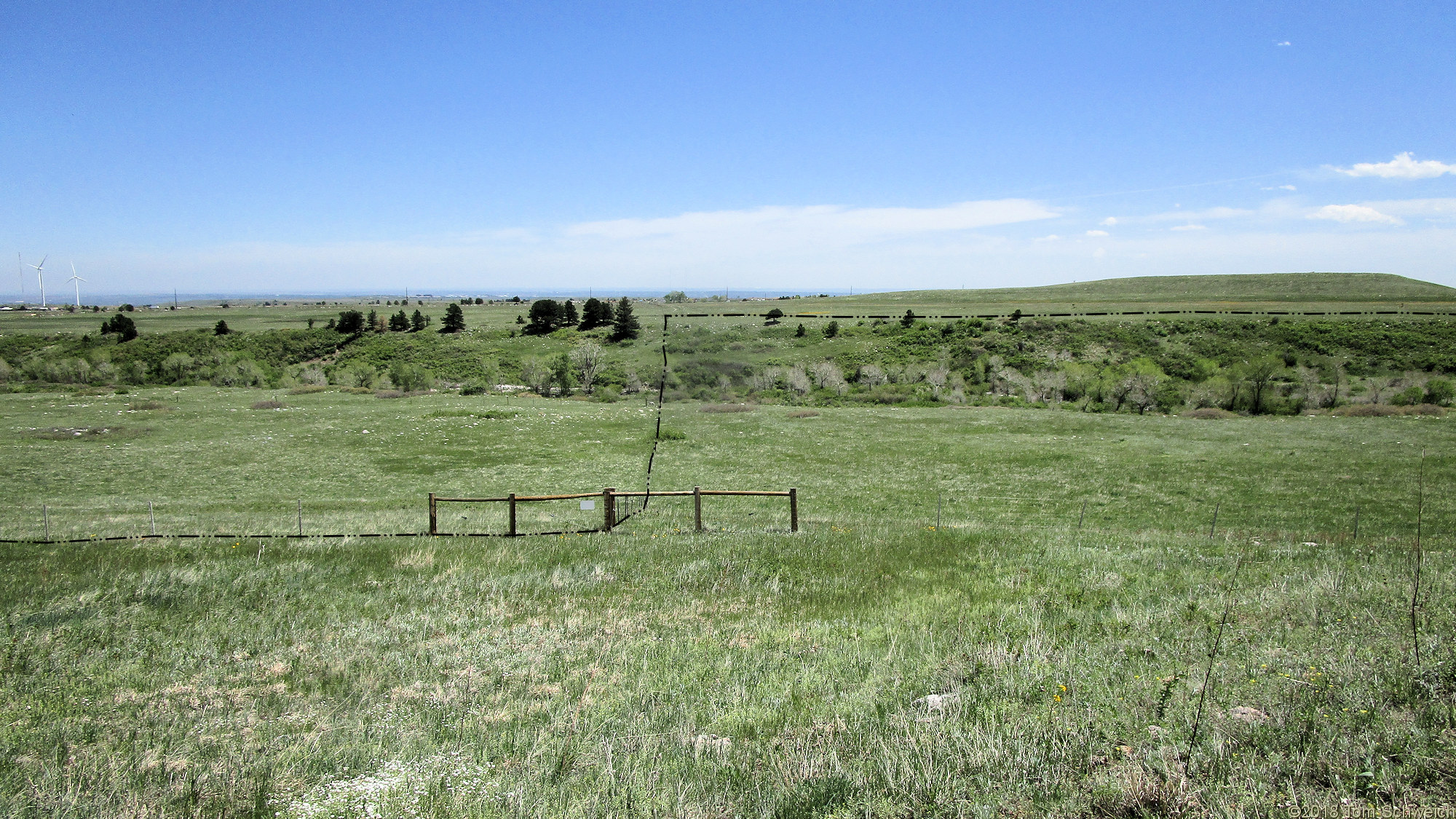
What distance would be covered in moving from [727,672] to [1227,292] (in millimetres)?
176385

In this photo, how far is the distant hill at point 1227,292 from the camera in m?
131

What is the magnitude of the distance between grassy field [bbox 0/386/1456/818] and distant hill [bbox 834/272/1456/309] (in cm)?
13510

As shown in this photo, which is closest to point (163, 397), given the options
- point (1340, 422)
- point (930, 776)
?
point (930, 776)

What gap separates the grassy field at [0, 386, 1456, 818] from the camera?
509 cm

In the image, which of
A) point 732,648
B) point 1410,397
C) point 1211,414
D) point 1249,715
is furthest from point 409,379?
point 1410,397

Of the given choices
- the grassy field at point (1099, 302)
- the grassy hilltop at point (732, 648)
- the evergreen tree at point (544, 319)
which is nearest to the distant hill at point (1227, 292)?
the grassy field at point (1099, 302)

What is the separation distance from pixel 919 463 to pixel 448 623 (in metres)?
33.8

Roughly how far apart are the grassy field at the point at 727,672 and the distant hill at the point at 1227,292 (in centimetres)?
13510

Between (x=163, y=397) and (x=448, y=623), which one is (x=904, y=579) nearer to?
(x=448, y=623)

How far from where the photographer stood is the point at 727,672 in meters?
8.00

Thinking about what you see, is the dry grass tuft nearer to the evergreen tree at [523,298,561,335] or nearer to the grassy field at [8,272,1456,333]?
the grassy field at [8,272,1456,333]

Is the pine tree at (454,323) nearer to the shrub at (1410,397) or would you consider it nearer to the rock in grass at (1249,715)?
the shrub at (1410,397)

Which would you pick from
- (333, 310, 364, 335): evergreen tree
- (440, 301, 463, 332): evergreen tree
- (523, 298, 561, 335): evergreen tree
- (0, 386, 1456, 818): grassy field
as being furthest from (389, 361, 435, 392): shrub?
(0, 386, 1456, 818): grassy field

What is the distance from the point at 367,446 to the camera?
1816 inches
